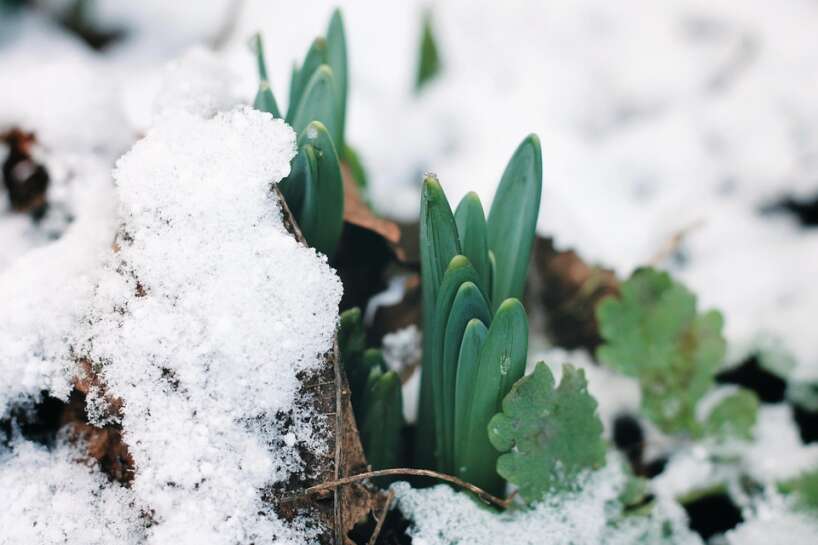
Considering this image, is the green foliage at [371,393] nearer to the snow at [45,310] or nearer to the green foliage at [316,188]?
the green foliage at [316,188]

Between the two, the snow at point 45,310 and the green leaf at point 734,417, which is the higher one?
the green leaf at point 734,417

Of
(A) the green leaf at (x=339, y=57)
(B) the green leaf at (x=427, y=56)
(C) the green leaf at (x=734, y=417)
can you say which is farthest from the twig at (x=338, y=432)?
(B) the green leaf at (x=427, y=56)

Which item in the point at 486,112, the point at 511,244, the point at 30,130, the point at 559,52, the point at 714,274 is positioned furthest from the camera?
the point at 559,52

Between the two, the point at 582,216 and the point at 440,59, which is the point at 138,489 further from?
the point at 440,59

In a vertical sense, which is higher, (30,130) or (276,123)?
(30,130)

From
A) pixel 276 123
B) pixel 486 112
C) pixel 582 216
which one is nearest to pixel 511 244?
pixel 276 123

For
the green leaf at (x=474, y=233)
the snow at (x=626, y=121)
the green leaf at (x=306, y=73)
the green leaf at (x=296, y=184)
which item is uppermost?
the snow at (x=626, y=121)

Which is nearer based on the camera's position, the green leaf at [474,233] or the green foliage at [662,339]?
the green leaf at [474,233]

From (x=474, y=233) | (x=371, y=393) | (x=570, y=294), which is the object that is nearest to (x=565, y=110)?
(x=570, y=294)
